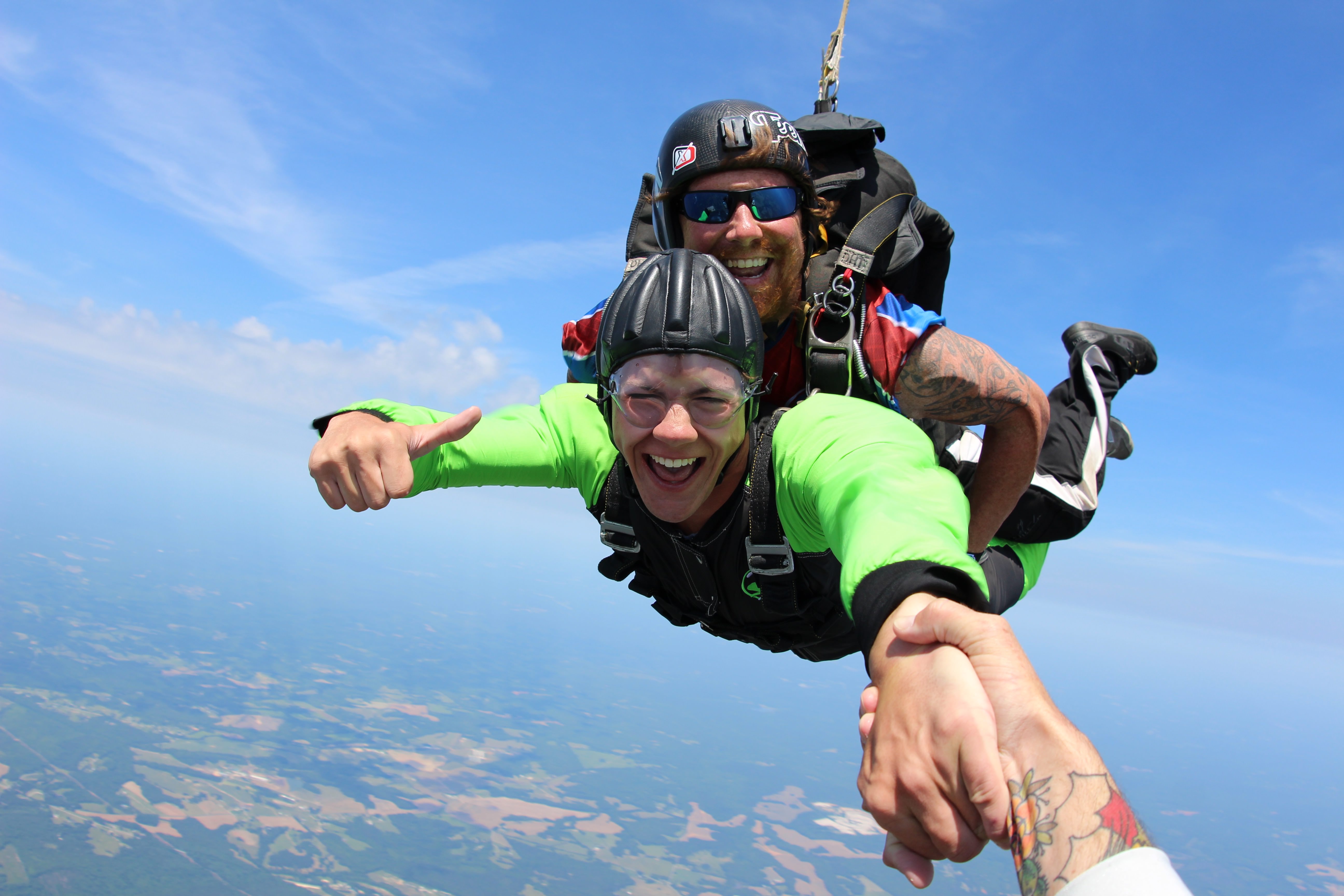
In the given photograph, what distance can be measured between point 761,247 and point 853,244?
45 centimetres

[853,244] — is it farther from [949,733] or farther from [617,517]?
[949,733]

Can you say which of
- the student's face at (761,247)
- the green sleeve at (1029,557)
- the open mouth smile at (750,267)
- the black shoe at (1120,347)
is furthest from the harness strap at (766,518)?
the black shoe at (1120,347)

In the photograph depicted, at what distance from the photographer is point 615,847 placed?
114m

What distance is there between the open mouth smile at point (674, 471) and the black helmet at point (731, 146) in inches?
58.4

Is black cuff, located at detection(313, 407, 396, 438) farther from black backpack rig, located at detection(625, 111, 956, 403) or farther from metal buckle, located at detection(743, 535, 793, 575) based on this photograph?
black backpack rig, located at detection(625, 111, 956, 403)

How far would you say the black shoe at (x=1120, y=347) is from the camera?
516cm

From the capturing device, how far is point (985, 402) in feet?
10.00

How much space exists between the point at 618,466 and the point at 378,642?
689 feet

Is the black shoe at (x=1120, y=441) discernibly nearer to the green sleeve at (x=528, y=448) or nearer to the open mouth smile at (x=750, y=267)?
the open mouth smile at (x=750, y=267)

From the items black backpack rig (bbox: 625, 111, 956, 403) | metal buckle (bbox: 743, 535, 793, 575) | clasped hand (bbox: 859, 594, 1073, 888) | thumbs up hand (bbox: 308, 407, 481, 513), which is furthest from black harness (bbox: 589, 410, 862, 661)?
clasped hand (bbox: 859, 594, 1073, 888)

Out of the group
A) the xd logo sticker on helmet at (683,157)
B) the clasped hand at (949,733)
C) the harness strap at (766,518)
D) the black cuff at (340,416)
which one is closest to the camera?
the clasped hand at (949,733)

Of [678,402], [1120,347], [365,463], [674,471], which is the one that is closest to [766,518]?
[674,471]

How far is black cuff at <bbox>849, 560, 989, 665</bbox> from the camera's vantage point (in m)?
1.35

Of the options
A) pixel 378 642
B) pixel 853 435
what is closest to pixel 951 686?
pixel 853 435
